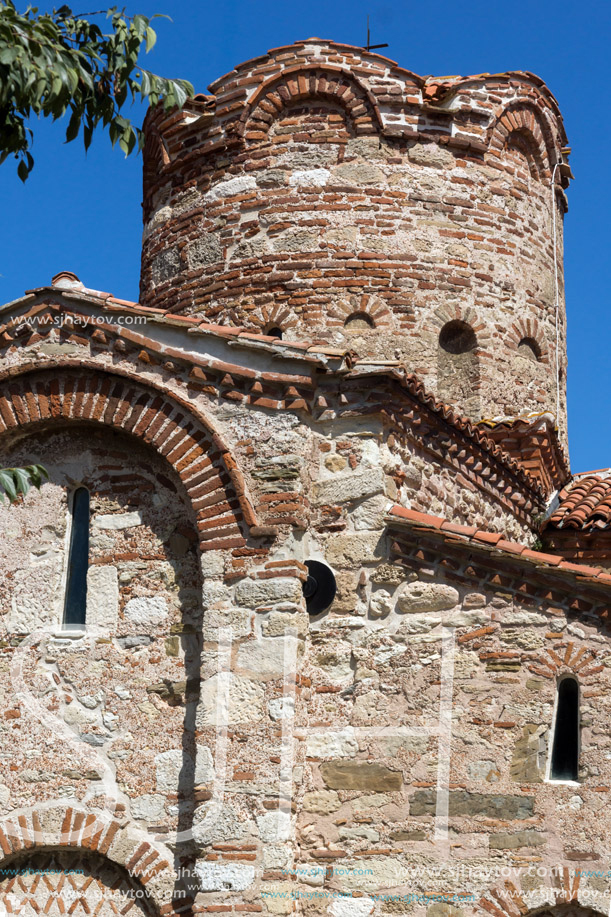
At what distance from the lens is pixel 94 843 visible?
8.31m

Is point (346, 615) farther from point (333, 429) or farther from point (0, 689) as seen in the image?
point (0, 689)

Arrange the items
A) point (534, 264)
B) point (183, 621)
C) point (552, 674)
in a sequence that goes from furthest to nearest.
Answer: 1. point (534, 264)
2. point (183, 621)
3. point (552, 674)

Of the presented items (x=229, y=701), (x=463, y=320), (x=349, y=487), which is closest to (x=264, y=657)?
(x=229, y=701)

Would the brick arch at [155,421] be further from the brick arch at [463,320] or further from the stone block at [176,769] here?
the brick arch at [463,320]

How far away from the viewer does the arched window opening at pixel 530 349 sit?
40.8ft

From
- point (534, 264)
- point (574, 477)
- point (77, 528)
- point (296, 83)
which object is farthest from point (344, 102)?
point (77, 528)

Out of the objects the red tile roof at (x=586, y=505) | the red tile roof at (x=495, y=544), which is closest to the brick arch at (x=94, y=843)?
the red tile roof at (x=495, y=544)

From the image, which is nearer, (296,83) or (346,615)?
(346,615)

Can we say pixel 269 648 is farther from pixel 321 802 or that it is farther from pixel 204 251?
pixel 204 251

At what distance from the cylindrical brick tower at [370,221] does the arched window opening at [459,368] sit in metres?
0.01

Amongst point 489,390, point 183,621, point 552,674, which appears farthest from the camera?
point 489,390

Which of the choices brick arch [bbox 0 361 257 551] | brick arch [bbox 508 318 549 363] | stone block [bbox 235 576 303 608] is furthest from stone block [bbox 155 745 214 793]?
brick arch [bbox 508 318 549 363]

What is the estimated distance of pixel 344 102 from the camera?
12188 millimetres

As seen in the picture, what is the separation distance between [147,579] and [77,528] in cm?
71
